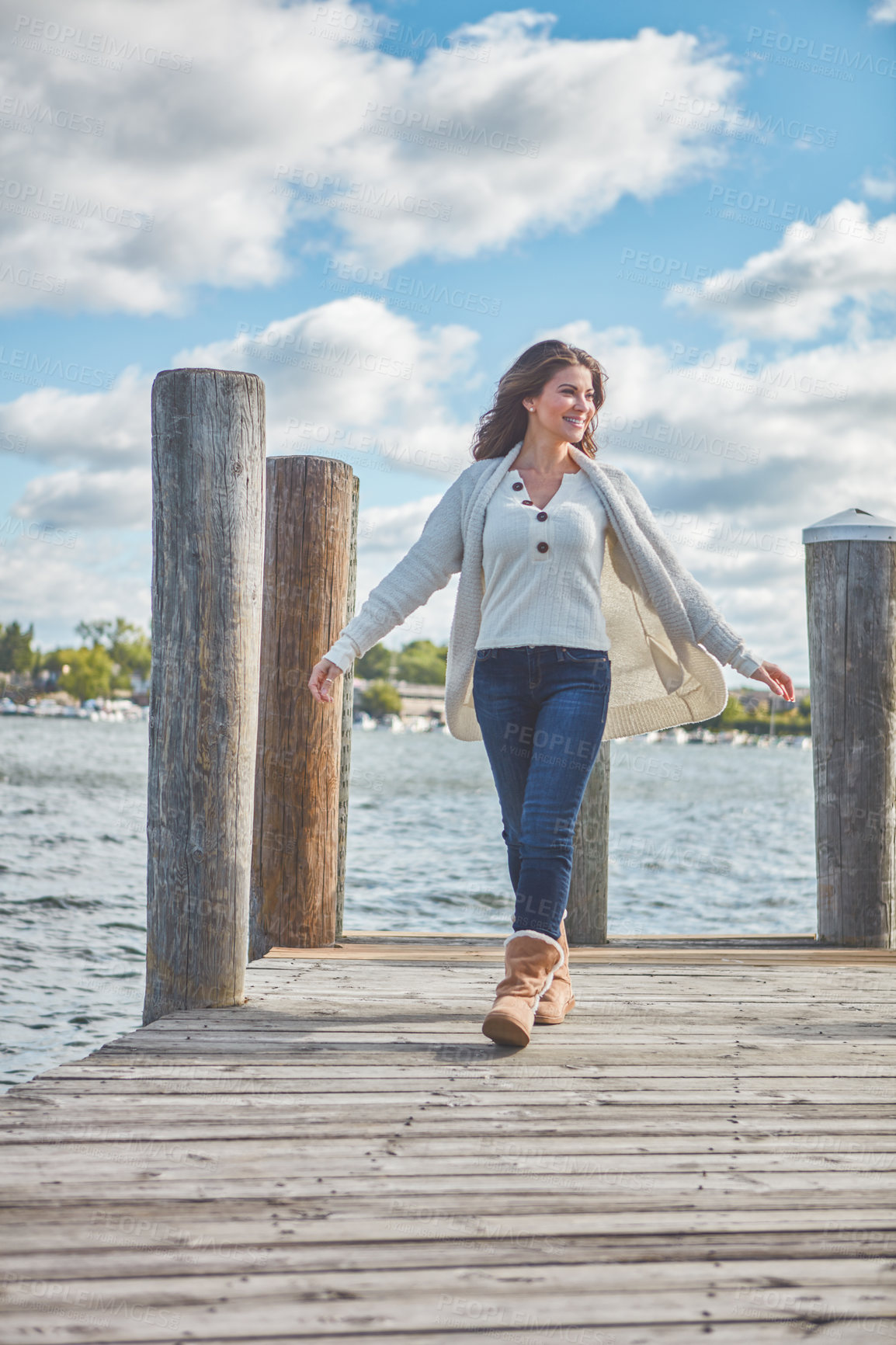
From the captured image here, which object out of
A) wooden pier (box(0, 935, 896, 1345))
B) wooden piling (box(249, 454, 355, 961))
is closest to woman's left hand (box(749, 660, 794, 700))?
wooden pier (box(0, 935, 896, 1345))

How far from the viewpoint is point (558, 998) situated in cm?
379

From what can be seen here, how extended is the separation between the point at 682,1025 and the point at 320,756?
191cm

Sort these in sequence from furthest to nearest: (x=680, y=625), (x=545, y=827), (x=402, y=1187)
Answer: (x=680, y=625), (x=545, y=827), (x=402, y=1187)

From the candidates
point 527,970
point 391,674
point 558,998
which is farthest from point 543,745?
point 391,674

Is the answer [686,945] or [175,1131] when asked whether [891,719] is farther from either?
[175,1131]

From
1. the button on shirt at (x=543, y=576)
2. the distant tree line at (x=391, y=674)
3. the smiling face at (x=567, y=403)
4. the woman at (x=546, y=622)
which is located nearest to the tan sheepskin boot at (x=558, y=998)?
the woman at (x=546, y=622)

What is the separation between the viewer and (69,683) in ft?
463

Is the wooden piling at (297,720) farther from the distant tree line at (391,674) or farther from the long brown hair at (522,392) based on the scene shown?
the distant tree line at (391,674)

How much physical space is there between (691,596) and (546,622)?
0.62m

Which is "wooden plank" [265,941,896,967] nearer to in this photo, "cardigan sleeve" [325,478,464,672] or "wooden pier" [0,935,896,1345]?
"wooden pier" [0,935,896,1345]

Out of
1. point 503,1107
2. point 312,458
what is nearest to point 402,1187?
point 503,1107

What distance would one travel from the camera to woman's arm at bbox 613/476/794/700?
3973mm

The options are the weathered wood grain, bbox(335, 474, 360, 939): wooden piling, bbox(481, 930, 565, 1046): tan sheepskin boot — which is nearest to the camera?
bbox(481, 930, 565, 1046): tan sheepskin boot

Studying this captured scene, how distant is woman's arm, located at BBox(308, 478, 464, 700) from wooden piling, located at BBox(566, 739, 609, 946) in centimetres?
151
